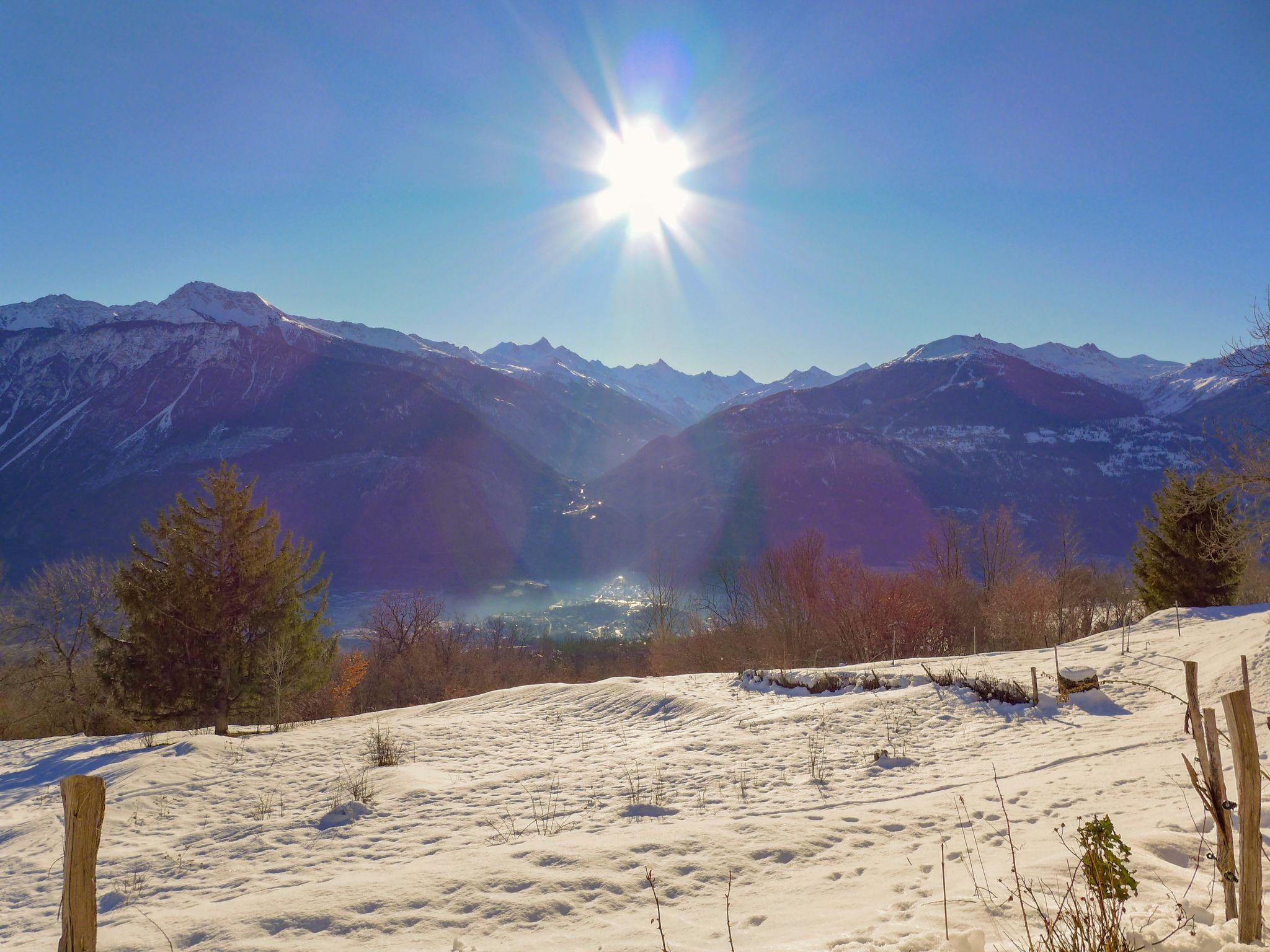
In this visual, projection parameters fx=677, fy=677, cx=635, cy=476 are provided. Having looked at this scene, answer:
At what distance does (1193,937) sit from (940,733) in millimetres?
10045

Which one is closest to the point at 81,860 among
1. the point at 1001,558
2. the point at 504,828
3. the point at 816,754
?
the point at 504,828

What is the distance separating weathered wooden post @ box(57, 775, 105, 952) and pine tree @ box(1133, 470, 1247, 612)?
93.7ft

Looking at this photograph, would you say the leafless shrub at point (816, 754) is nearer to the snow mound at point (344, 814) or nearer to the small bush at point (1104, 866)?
the snow mound at point (344, 814)

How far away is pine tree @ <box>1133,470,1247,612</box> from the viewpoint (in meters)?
24.4

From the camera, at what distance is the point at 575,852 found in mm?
7602

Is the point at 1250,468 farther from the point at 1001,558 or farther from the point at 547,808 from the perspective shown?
the point at 1001,558

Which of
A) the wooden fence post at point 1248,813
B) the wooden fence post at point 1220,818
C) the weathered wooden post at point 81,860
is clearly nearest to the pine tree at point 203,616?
the weathered wooden post at point 81,860

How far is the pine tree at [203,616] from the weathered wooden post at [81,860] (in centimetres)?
1985

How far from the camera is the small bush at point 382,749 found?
13.5m

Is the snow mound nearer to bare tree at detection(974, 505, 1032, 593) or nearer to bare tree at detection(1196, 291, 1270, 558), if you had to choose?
bare tree at detection(1196, 291, 1270, 558)

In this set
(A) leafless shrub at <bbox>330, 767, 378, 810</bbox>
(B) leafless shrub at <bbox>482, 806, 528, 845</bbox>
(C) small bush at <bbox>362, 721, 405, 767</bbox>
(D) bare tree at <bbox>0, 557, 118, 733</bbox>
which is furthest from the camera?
(D) bare tree at <bbox>0, 557, 118, 733</bbox>

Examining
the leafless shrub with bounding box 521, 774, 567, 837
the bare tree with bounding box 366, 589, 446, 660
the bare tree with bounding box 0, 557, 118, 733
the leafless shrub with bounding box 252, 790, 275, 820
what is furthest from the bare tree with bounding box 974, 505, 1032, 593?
the bare tree with bounding box 0, 557, 118, 733

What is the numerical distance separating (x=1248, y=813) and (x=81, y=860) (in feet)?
20.9

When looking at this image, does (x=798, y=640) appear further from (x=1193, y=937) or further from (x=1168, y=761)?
(x=1193, y=937)
